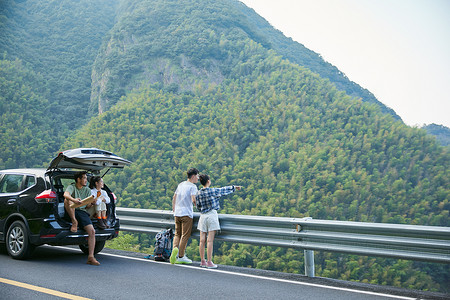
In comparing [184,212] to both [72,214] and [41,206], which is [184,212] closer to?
[72,214]

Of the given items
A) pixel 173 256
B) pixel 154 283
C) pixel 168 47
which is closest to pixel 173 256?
pixel 173 256

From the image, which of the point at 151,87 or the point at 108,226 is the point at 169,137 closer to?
the point at 151,87

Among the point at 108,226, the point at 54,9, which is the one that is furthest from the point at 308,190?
the point at 54,9

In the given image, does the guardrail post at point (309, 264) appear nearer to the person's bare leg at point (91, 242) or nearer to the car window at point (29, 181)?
the person's bare leg at point (91, 242)

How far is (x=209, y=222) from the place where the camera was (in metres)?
6.93

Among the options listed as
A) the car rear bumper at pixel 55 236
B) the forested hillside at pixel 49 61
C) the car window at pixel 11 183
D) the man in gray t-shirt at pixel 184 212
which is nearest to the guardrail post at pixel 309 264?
the man in gray t-shirt at pixel 184 212

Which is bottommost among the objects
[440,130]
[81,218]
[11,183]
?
[81,218]

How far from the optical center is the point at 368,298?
4836 millimetres

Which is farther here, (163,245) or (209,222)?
(163,245)

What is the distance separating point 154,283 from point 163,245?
200 cm

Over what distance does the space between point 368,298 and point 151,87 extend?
86.2 m

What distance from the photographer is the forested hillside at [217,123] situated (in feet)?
194

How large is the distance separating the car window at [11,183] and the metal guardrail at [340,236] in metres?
2.65

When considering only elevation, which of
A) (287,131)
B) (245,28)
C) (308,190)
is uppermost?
(245,28)
